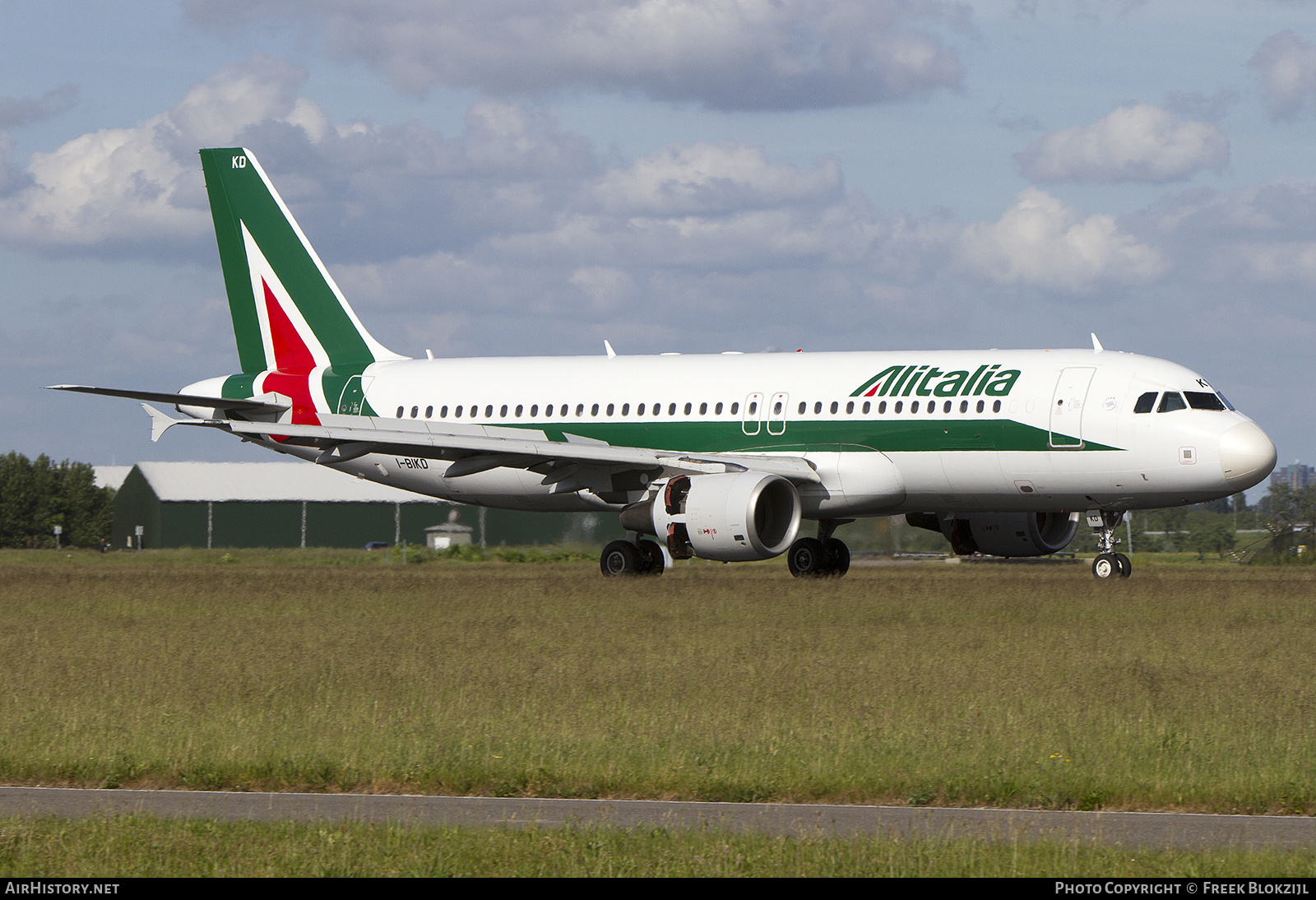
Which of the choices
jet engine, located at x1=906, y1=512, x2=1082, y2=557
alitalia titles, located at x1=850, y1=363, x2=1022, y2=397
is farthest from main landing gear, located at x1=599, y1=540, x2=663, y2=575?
jet engine, located at x1=906, y1=512, x2=1082, y2=557

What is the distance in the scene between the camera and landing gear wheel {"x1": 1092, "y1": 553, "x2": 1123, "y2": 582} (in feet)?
94.8

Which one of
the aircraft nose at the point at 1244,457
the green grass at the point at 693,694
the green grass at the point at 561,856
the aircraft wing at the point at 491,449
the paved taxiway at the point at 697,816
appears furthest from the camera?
the aircraft wing at the point at 491,449

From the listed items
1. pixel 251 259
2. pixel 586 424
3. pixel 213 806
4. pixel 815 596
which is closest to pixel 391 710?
pixel 213 806

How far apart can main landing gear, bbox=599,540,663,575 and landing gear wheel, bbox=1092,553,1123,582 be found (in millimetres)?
8354

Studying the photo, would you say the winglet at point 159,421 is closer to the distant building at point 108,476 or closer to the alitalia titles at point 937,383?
the alitalia titles at point 937,383

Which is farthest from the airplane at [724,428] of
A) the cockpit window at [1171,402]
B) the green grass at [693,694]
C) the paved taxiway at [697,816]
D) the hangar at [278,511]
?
the hangar at [278,511]

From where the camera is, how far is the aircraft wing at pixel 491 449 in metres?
29.1

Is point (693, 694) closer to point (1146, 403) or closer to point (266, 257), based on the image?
point (1146, 403)

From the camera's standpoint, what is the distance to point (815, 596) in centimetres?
2527

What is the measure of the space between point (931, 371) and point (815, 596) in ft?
19.1

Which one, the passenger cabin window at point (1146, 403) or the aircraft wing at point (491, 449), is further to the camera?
the aircraft wing at point (491, 449)

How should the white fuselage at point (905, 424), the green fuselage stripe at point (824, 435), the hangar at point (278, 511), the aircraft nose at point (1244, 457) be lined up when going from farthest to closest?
the hangar at point (278, 511)
the green fuselage stripe at point (824, 435)
the white fuselage at point (905, 424)
the aircraft nose at point (1244, 457)

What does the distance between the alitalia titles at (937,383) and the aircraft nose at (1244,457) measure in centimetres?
372

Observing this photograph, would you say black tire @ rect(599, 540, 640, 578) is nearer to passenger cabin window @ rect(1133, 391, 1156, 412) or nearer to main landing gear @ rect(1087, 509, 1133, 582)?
main landing gear @ rect(1087, 509, 1133, 582)
